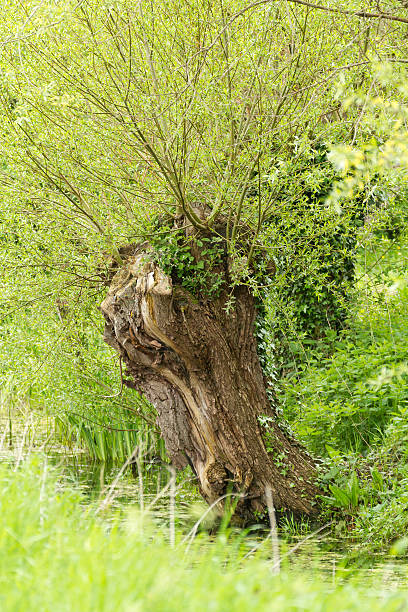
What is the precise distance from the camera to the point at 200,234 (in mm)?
7051

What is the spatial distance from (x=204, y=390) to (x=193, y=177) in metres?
2.00

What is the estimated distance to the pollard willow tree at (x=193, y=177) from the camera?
21.3ft

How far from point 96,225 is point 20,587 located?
501cm

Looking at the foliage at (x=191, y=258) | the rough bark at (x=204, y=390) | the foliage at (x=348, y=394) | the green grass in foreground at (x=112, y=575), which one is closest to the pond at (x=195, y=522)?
the green grass in foreground at (x=112, y=575)

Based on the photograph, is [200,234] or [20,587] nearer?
[20,587]

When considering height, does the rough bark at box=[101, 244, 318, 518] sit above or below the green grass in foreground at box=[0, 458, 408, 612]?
above

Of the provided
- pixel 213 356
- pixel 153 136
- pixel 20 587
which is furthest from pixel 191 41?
pixel 20 587

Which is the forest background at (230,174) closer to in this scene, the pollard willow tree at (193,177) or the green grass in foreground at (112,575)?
the pollard willow tree at (193,177)

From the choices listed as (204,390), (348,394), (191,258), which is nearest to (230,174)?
(191,258)

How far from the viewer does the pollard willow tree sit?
6492mm

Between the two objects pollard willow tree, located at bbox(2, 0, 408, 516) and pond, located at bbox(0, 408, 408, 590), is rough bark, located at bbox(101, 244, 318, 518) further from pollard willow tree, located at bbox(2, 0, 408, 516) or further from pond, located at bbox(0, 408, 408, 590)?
pond, located at bbox(0, 408, 408, 590)

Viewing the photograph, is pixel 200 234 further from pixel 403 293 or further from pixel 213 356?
pixel 403 293

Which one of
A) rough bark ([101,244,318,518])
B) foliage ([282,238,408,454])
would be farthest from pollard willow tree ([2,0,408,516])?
foliage ([282,238,408,454])

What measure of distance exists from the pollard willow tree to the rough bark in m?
0.01
